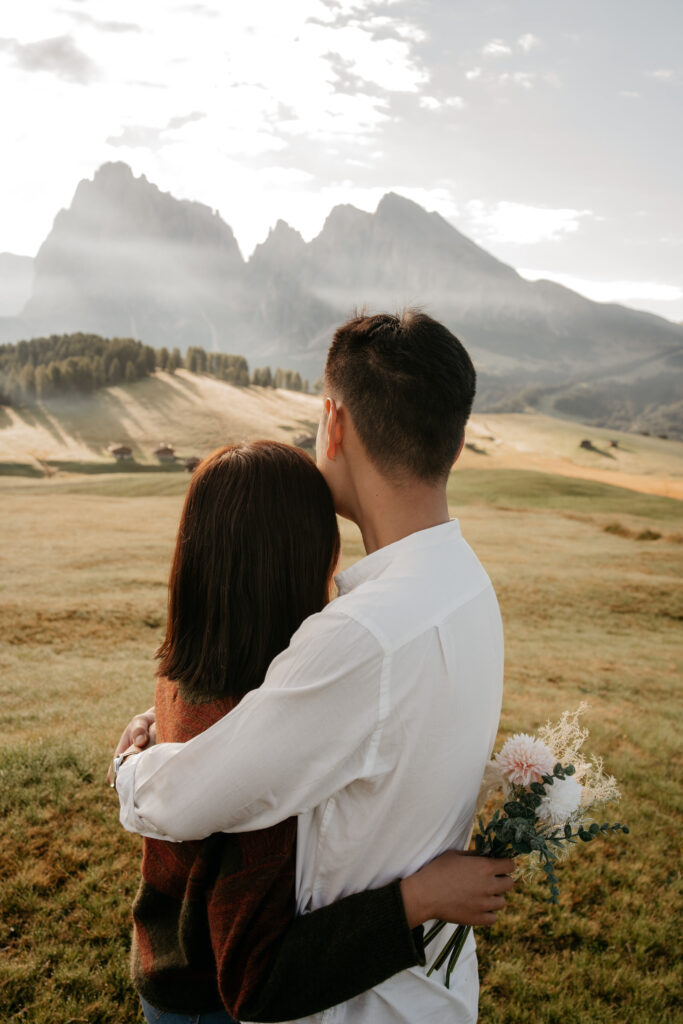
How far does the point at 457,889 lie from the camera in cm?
144

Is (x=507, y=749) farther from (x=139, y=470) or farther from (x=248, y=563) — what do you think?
(x=139, y=470)

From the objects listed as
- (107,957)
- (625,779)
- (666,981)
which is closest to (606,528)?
(625,779)

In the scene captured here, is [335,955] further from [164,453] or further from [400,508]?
[164,453]

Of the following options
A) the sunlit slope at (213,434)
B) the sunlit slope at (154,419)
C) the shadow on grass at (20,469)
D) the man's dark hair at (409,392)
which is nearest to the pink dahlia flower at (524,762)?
the man's dark hair at (409,392)

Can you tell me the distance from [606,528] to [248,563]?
24.3m

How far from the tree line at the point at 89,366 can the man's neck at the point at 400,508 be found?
116ft

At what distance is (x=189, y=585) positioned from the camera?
68.2 inches

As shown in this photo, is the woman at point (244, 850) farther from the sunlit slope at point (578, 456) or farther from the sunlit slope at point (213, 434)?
the sunlit slope at point (578, 456)

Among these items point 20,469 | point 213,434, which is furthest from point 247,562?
point 213,434

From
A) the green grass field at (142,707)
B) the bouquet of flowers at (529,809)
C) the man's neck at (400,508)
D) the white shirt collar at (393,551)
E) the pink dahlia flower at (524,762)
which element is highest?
the man's neck at (400,508)

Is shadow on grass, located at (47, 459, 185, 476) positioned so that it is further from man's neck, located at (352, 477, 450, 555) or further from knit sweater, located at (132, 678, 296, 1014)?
man's neck, located at (352, 477, 450, 555)

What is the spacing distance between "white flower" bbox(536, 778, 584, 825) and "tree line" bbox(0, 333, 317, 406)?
3569cm

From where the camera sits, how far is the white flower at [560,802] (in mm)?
1629

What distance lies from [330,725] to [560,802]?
876mm
